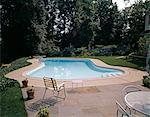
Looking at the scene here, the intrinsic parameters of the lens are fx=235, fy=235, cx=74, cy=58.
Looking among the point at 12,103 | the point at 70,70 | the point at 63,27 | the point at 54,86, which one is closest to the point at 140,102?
the point at 54,86

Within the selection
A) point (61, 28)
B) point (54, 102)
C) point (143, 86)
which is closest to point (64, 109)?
point (54, 102)

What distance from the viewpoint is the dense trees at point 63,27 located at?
28.1m

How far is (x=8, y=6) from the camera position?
2902 cm

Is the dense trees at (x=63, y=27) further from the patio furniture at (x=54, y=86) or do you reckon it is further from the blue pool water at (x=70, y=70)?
the patio furniture at (x=54, y=86)

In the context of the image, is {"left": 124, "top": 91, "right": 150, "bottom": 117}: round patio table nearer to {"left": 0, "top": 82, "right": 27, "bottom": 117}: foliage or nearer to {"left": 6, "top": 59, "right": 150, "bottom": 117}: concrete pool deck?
{"left": 6, "top": 59, "right": 150, "bottom": 117}: concrete pool deck

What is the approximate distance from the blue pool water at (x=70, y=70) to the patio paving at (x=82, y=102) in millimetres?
6844

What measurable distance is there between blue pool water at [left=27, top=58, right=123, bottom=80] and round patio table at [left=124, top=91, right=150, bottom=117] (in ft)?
34.8

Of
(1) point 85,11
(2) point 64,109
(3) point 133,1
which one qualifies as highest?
(1) point 85,11

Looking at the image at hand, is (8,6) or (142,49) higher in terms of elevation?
(8,6)

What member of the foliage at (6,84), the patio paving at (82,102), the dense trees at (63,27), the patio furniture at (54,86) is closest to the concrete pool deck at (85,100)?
the patio paving at (82,102)

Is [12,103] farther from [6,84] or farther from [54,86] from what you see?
[6,84]

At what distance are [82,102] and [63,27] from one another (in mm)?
29470

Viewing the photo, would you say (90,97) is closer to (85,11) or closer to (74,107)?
(74,107)

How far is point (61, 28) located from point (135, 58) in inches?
664
